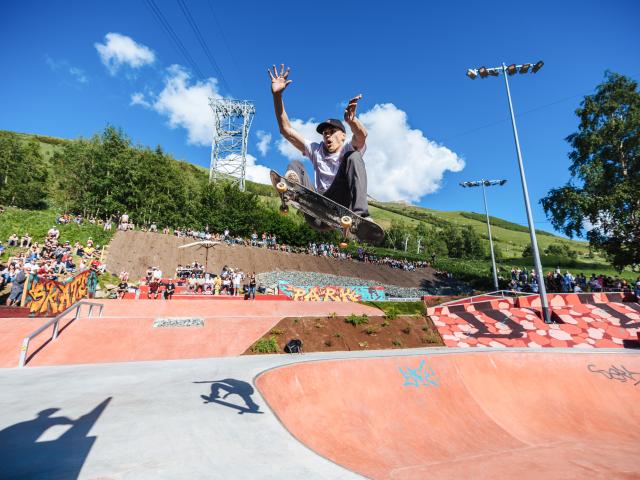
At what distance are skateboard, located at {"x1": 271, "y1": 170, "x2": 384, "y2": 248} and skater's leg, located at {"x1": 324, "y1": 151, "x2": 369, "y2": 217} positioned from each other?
31cm

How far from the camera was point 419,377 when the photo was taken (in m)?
8.81

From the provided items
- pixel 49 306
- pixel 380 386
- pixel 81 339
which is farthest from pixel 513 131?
pixel 49 306

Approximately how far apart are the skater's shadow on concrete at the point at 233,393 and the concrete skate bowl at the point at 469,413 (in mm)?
405

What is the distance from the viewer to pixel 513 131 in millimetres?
15352

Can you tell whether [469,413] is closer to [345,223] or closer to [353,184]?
[345,223]

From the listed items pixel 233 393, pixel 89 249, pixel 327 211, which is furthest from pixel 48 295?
pixel 89 249

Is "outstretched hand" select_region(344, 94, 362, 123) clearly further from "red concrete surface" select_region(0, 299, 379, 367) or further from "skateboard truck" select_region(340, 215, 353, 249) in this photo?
"red concrete surface" select_region(0, 299, 379, 367)

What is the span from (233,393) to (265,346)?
20.6 feet

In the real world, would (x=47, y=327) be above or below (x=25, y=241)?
below

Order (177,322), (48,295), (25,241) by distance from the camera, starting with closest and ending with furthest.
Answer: (48,295)
(177,322)
(25,241)

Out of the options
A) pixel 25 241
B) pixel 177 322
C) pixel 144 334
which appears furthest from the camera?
pixel 25 241

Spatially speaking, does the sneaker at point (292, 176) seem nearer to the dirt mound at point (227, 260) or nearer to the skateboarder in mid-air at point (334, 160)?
the skateboarder in mid-air at point (334, 160)

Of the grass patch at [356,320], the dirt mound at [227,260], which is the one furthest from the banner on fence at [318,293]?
the dirt mound at [227,260]

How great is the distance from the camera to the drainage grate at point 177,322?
498 inches
